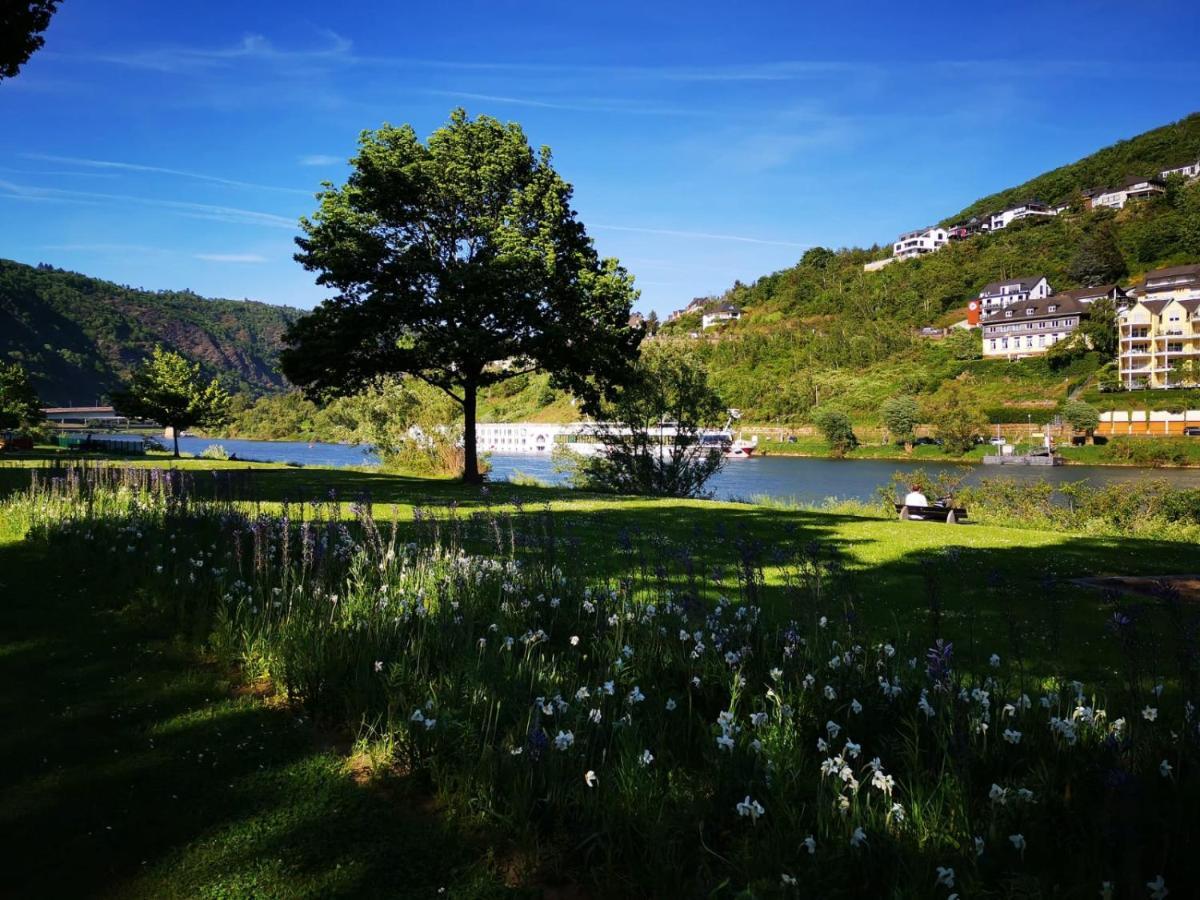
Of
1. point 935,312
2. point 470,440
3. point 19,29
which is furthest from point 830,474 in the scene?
point 935,312

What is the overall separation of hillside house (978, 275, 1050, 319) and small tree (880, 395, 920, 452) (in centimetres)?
4958

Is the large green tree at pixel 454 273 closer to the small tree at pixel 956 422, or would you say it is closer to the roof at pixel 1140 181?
the small tree at pixel 956 422

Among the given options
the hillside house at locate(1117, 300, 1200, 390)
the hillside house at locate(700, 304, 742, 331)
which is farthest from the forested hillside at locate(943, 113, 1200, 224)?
the hillside house at locate(1117, 300, 1200, 390)

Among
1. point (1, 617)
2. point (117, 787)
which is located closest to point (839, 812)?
point (117, 787)

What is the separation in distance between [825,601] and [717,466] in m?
24.5

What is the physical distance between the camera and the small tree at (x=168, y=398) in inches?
1598

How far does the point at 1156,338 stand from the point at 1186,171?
80.4 meters

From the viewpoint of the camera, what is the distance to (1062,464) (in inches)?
2404

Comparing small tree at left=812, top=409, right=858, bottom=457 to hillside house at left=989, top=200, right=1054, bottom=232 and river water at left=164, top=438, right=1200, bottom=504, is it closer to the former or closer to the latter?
river water at left=164, top=438, right=1200, bottom=504

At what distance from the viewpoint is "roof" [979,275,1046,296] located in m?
116

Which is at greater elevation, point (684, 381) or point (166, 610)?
point (684, 381)

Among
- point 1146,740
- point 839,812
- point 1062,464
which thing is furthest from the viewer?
point 1062,464

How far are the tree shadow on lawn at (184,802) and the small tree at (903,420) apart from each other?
2935 inches

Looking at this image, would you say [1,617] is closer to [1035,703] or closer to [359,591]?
[359,591]
